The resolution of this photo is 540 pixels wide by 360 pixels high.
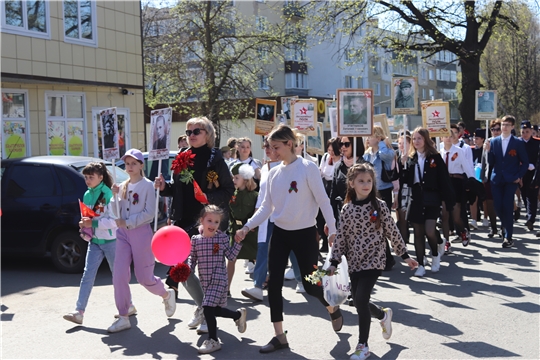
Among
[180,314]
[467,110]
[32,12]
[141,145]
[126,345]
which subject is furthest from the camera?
[467,110]

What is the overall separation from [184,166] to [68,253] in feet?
14.1

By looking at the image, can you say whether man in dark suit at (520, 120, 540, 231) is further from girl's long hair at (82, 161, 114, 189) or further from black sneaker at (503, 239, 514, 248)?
girl's long hair at (82, 161, 114, 189)

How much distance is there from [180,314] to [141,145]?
50.7 ft

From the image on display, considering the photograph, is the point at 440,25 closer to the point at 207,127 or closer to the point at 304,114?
the point at 304,114

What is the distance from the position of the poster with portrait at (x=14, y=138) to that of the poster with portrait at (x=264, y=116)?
8.35 meters

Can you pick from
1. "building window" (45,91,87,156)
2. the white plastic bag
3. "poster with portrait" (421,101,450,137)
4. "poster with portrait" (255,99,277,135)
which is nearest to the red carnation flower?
the white plastic bag

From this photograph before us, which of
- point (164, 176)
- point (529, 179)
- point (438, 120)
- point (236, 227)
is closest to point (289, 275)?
point (236, 227)

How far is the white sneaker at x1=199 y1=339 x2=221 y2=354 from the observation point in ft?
19.0

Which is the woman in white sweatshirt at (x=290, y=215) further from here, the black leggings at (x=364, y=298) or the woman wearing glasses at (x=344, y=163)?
the woman wearing glasses at (x=344, y=163)

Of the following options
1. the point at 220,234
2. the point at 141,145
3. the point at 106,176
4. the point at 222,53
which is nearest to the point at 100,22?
the point at 141,145

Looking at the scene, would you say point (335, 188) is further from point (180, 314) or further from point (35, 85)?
point (35, 85)

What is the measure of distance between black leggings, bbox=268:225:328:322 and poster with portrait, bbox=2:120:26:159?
13.6 metres

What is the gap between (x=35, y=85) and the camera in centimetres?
1848

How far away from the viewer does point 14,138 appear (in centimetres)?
1798
